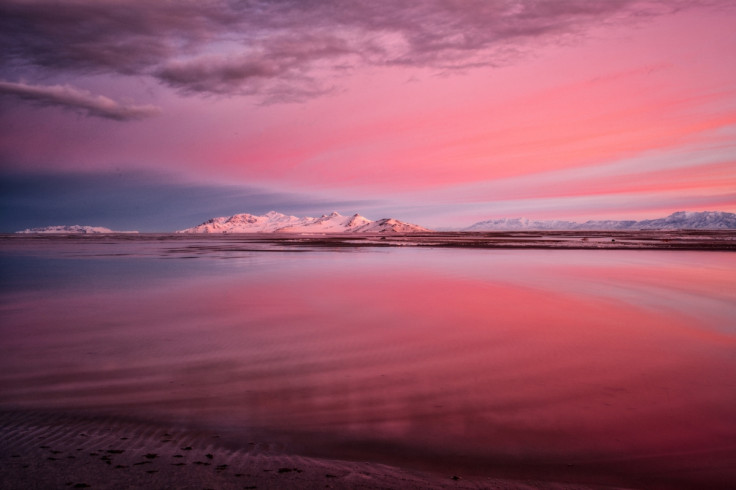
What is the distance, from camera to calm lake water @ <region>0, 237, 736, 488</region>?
5.61m

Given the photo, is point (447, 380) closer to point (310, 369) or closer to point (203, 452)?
point (310, 369)

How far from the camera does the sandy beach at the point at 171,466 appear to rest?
4684 mm

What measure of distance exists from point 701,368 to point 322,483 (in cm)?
821

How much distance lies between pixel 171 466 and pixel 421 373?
471 cm

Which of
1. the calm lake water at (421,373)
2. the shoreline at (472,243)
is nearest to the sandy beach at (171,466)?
the calm lake water at (421,373)

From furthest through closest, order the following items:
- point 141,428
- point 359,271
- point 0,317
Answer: point 359,271, point 0,317, point 141,428

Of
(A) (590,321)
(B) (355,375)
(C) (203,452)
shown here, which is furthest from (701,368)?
(C) (203,452)

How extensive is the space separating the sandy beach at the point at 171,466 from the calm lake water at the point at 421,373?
0.34 metres

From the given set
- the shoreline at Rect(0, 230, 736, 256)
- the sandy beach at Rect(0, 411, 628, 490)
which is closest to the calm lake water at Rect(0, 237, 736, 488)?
the sandy beach at Rect(0, 411, 628, 490)

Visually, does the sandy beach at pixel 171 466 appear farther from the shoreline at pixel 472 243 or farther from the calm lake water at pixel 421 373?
the shoreline at pixel 472 243

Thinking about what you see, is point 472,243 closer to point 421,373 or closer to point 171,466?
point 421,373

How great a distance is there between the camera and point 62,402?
6.92 m

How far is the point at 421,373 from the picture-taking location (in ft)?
27.4

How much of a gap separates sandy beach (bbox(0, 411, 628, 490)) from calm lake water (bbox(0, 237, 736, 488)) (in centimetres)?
34
